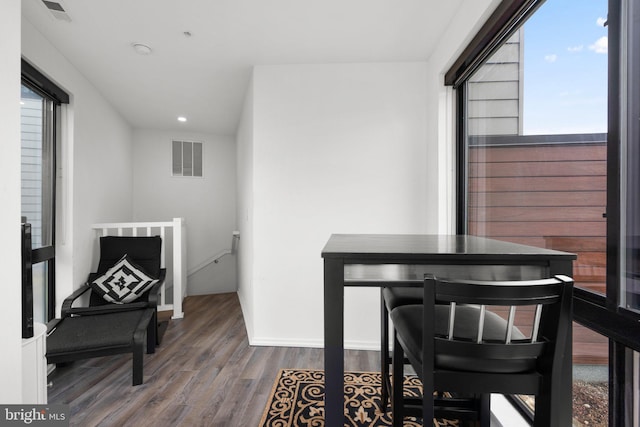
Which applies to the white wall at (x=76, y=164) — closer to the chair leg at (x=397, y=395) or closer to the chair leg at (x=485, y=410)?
the chair leg at (x=397, y=395)

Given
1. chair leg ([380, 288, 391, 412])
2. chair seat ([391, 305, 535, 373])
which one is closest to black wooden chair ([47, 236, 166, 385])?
chair leg ([380, 288, 391, 412])

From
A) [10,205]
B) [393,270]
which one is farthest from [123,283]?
[393,270]

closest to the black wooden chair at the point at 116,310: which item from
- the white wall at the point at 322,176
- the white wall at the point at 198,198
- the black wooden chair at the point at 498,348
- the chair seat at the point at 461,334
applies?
the white wall at the point at 322,176

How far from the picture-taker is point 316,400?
192 centimetres

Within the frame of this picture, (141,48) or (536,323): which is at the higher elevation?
(141,48)

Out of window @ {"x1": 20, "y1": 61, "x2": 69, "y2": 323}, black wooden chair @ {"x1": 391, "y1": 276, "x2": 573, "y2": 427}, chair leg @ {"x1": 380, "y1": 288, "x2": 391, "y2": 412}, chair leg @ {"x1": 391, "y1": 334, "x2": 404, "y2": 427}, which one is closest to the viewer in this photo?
black wooden chair @ {"x1": 391, "y1": 276, "x2": 573, "y2": 427}

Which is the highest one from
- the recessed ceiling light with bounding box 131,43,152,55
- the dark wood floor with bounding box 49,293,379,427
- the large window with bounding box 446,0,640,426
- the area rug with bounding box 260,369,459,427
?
the recessed ceiling light with bounding box 131,43,152,55

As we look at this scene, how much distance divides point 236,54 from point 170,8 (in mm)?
632

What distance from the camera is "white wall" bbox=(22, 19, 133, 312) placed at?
2.40 meters

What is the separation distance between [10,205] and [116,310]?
5.44ft

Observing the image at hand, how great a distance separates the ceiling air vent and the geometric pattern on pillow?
2030 mm

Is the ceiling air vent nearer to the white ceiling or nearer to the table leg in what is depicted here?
the white ceiling

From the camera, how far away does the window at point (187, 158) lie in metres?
4.98

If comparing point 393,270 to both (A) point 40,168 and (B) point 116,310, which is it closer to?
(B) point 116,310
